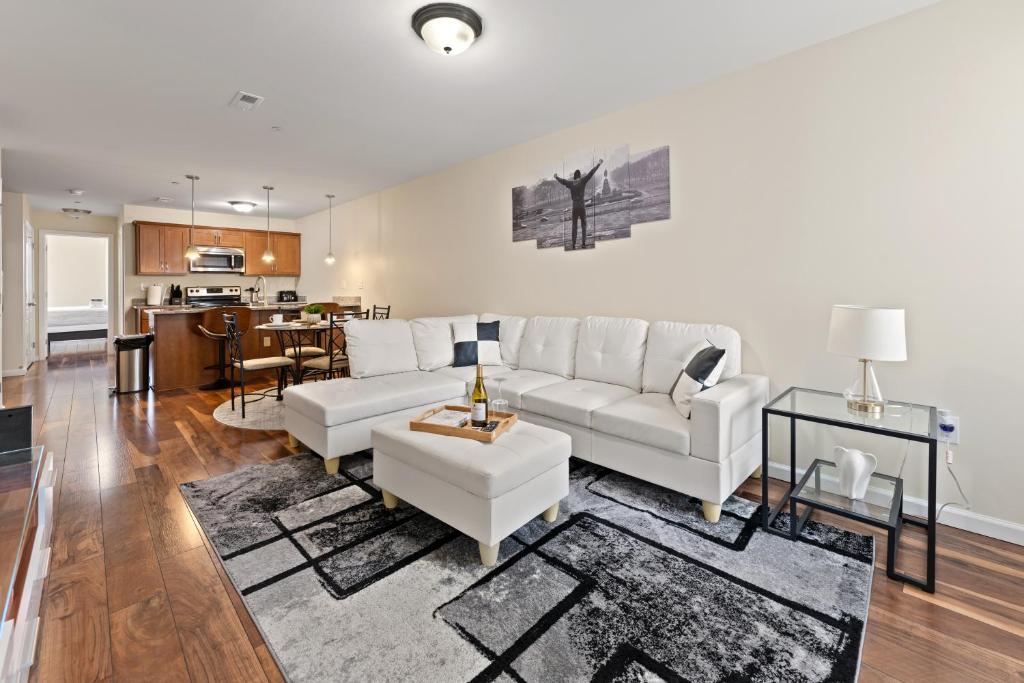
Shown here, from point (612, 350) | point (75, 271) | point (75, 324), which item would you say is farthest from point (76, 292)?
point (612, 350)

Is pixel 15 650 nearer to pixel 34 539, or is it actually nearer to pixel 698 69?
pixel 34 539

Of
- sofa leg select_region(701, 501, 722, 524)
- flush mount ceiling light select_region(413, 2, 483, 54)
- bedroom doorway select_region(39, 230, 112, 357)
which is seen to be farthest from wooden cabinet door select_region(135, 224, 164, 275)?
sofa leg select_region(701, 501, 722, 524)

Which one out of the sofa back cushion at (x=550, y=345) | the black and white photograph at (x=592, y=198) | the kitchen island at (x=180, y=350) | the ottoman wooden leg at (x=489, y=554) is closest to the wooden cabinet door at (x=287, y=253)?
the kitchen island at (x=180, y=350)

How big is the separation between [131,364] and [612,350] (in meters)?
5.28

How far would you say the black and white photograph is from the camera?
3395 mm

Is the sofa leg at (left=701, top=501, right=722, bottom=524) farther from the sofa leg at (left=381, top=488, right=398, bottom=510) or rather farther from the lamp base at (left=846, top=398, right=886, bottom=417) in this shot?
the sofa leg at (left=381, top=488, right=398, bottom=510)

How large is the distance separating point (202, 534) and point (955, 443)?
3.71 metres

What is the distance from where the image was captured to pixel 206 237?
7617 mm

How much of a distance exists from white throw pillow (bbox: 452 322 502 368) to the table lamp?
2564 mm

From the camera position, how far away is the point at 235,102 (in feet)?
10.9

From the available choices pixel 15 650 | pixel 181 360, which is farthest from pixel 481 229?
pixel 15 650

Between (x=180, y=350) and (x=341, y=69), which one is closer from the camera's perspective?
(x=341, y=69)

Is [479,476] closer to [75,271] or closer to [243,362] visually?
[243,362]

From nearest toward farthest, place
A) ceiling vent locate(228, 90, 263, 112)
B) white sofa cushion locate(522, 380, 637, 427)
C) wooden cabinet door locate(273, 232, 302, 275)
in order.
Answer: white sofa cushion locate(522, 380, 637, 427) < ceiling vent locate(228, 90, 263, 112) < wooden cabinet door locate(273, 232, 302, 275)
